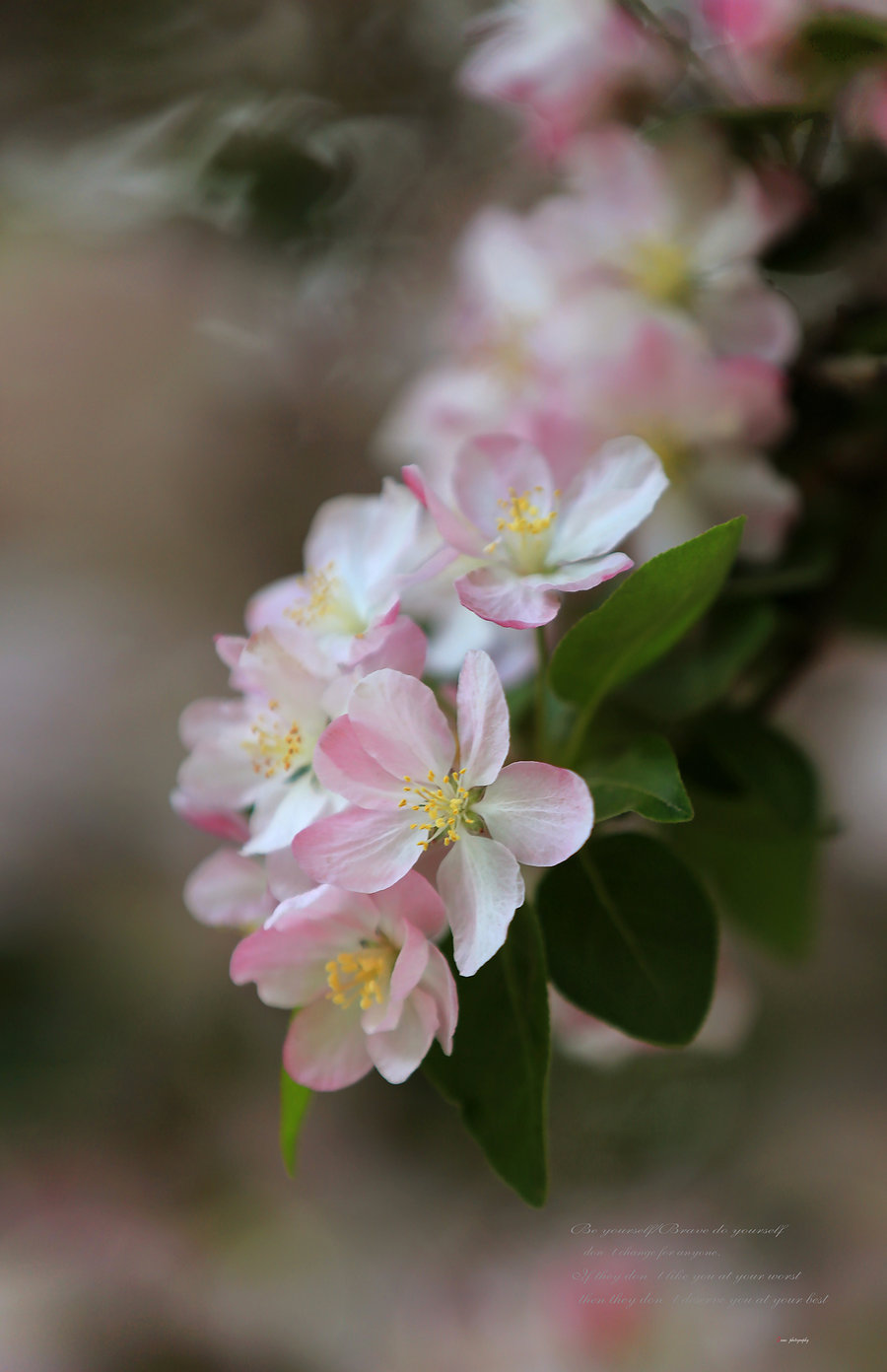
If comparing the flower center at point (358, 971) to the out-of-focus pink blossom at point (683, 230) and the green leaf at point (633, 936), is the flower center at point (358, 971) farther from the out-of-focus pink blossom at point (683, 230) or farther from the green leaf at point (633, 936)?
the out-of-focus pink blossom at point (683, 230)

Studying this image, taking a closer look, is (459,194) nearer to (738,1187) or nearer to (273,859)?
(273,859)

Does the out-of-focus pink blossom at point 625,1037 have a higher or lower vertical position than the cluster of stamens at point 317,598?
lower

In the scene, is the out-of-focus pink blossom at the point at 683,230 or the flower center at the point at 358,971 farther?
the out-of-focus pink blossom at the point at 683,230

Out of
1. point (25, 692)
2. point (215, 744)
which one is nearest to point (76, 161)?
point (25, 692)

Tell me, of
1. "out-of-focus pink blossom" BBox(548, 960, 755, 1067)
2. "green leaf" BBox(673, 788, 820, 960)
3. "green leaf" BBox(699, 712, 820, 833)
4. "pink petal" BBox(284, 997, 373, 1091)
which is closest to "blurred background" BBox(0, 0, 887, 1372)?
"out-of-focus pink blossom" BBox(548, 960, 755, 1067)

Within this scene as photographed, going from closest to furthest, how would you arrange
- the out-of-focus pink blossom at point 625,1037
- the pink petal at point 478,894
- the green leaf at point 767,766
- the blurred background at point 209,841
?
the pink petal at point 478,894 → the green leaf at point 767,766 → the out-of-focus pink blossom at point 625,1037 → the blurred background at point 209,841

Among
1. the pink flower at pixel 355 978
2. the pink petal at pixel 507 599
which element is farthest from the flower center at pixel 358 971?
the pink petal at pixel 507 599
